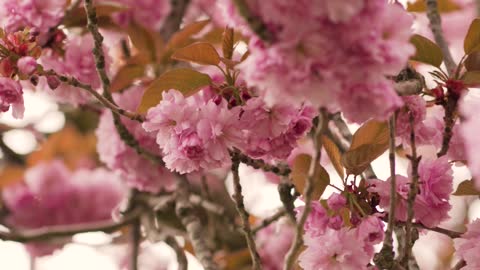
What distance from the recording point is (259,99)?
124 cm

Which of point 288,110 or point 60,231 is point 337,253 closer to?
point 288,110

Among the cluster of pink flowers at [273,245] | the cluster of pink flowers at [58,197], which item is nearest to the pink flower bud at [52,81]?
the cluster of pink flowers at [273,245]

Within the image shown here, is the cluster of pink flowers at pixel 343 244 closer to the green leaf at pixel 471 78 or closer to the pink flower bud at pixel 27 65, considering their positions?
the green leaf at pixel 471 78

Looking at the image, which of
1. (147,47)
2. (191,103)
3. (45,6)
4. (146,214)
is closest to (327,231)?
(191,103)

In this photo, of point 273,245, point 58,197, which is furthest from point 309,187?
point 58,197

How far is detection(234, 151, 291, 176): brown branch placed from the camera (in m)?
1.42

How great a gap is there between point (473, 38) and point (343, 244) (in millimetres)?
467

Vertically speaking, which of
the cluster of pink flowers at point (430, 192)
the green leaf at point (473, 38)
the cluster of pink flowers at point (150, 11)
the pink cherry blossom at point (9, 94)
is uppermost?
the cluster of pink flowers at point (150, 11)

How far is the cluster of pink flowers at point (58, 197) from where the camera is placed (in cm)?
339

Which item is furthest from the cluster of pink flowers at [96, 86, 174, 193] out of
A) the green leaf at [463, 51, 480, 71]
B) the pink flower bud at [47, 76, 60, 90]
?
the green leaf at [463, 51, 480, 71]

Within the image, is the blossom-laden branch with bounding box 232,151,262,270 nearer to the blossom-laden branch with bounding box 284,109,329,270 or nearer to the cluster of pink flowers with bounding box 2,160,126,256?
the blossom-laden branch with bounding box 284,109,329,270

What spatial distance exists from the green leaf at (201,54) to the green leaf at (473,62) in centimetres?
47

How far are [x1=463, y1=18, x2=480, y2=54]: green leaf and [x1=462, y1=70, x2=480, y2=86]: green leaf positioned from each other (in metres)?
0.04

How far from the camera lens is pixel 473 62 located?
4.60 feet
